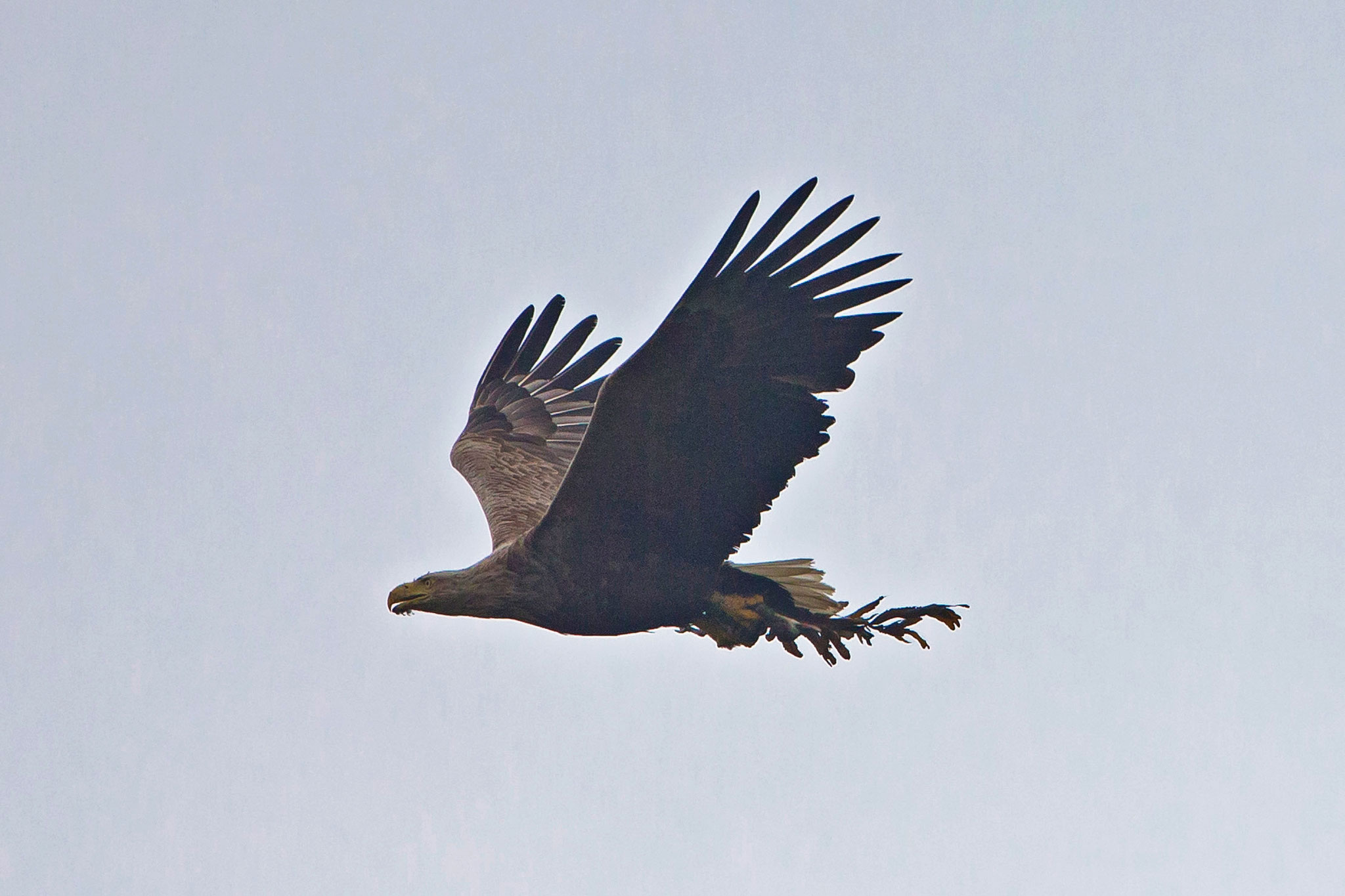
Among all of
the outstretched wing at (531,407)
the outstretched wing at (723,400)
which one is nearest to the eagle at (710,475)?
the outstretched wing at (723,400)

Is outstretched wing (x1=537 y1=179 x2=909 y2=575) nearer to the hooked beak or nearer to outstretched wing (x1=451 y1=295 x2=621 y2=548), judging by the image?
the hooked beak

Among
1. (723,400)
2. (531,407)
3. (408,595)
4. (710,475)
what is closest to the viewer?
(723,400)

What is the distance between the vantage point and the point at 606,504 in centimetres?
726

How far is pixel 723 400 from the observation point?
695 centimetres

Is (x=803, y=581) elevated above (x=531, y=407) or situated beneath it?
situated beneath

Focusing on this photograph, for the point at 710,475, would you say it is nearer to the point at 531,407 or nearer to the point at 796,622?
the point at 796,622

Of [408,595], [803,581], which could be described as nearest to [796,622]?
[803,581]

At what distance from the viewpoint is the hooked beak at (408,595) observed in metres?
7.78

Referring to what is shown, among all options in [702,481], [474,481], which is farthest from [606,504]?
[474,481]

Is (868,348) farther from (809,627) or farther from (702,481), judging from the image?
(809,627)

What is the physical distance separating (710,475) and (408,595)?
67.8 inches

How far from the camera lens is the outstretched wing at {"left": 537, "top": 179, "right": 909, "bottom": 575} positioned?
668 centimetres

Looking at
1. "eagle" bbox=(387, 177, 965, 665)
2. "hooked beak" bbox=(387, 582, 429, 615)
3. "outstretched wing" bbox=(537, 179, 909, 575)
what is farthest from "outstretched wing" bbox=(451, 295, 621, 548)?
"outstretched wing" bbox=(537, 179, 909, 575)

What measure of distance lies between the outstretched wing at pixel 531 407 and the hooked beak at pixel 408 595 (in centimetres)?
172
